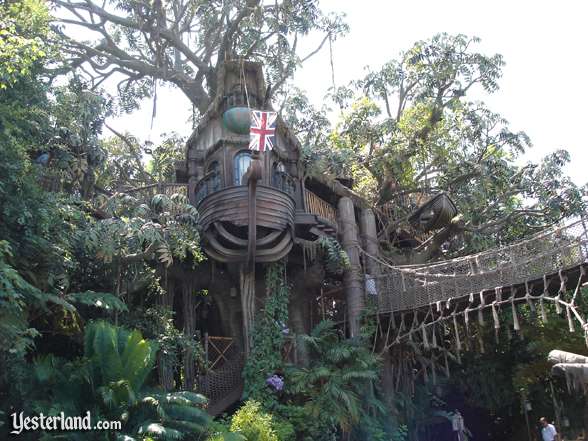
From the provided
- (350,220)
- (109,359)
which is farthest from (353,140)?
(109,359)

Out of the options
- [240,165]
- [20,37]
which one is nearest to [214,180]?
[240,165]

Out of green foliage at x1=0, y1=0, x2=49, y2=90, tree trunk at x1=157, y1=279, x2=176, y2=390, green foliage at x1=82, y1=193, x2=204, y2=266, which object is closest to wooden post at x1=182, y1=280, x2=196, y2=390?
tree trunk at x1=157, y1=279, x2=176, y2=390

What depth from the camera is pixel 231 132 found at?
16.7 metres

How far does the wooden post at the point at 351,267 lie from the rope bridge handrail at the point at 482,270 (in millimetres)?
388

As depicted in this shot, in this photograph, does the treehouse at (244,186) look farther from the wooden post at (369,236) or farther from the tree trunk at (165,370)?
the tree trunk at (165,370)

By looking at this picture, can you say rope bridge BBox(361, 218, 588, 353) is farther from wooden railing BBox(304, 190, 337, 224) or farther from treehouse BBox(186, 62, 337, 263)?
treehouse BBox(186, 62, 337, 263)

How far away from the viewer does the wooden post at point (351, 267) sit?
15875mm

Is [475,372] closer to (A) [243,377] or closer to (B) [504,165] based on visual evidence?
(B) [504,165]

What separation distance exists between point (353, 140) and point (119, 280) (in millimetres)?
8930

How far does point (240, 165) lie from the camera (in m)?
16.3

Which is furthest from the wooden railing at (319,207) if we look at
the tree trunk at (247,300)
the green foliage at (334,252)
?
the tree trunk at (247,300)

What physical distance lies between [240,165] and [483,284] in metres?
6.49

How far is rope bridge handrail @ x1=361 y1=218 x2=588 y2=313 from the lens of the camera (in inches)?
506

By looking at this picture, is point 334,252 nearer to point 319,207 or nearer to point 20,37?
point 319,207
